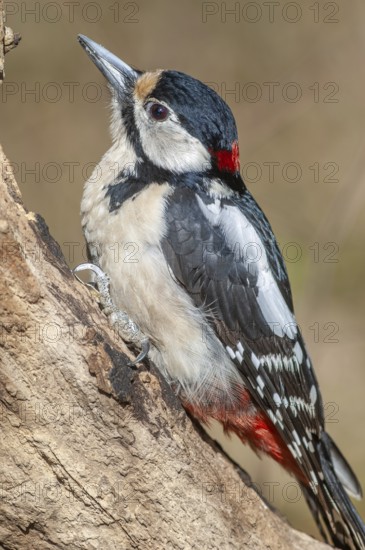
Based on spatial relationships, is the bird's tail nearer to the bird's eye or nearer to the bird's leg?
the bird's leg

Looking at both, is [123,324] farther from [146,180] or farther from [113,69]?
[113,69]

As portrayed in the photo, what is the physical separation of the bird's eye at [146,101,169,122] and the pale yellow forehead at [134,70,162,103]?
5 cm

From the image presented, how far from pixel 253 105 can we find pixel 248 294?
123 inches

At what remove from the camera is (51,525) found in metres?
2.58

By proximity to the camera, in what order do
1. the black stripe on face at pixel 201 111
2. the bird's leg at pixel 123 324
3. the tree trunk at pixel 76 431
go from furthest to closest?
the black stripe on face at pixel 201 111
the bird's leg at pixel 123 324
the tree trunk at pixel 76 431

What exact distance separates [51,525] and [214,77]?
4.29 m

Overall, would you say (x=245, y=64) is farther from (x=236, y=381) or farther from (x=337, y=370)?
(x=236, y=381)

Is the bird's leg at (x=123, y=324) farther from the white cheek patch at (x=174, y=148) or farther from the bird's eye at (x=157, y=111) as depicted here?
the bird's eye at (x=157, y=111)

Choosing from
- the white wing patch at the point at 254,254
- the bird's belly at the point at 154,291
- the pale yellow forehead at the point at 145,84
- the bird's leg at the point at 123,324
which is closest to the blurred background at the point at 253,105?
the white wing patch at the point at 254,254

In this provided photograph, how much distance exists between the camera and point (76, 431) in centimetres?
249

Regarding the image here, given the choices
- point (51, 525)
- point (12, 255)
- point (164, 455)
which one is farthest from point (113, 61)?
point (51, 525)

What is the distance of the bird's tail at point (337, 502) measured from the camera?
129 inches

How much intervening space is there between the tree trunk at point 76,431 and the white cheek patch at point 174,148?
2.41ft

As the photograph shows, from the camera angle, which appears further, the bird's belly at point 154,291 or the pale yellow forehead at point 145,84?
the pale yellow forehead at point 145,84
